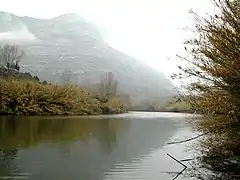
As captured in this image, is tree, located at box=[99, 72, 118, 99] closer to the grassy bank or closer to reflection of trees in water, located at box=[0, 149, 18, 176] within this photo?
the grassy bank

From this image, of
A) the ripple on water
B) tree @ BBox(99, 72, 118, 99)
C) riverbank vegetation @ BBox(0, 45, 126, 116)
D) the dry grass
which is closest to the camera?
the ripple on water

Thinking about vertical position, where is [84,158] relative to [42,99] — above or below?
below

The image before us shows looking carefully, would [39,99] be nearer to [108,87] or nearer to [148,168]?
[108,87]

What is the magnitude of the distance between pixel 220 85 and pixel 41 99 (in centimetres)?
4124

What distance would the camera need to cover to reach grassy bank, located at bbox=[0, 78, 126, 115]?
4569 cm

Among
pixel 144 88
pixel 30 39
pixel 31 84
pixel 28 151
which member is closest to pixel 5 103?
pixel 31 84

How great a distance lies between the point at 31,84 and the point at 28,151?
3393cm

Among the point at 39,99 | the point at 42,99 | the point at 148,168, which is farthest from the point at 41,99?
the point at 148,168

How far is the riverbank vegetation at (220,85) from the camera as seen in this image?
902 centimetres

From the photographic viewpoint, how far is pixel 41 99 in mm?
49250

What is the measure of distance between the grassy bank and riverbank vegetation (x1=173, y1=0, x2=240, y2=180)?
3625cm

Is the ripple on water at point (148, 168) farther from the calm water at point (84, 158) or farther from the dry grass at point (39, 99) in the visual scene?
the dry grass at point (39, 99)

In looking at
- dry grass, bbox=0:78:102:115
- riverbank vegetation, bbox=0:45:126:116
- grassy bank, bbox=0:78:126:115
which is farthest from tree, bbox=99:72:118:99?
dry grass, bbox=0:78:102:115

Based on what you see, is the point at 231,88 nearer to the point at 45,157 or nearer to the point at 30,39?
the point at 45,157
